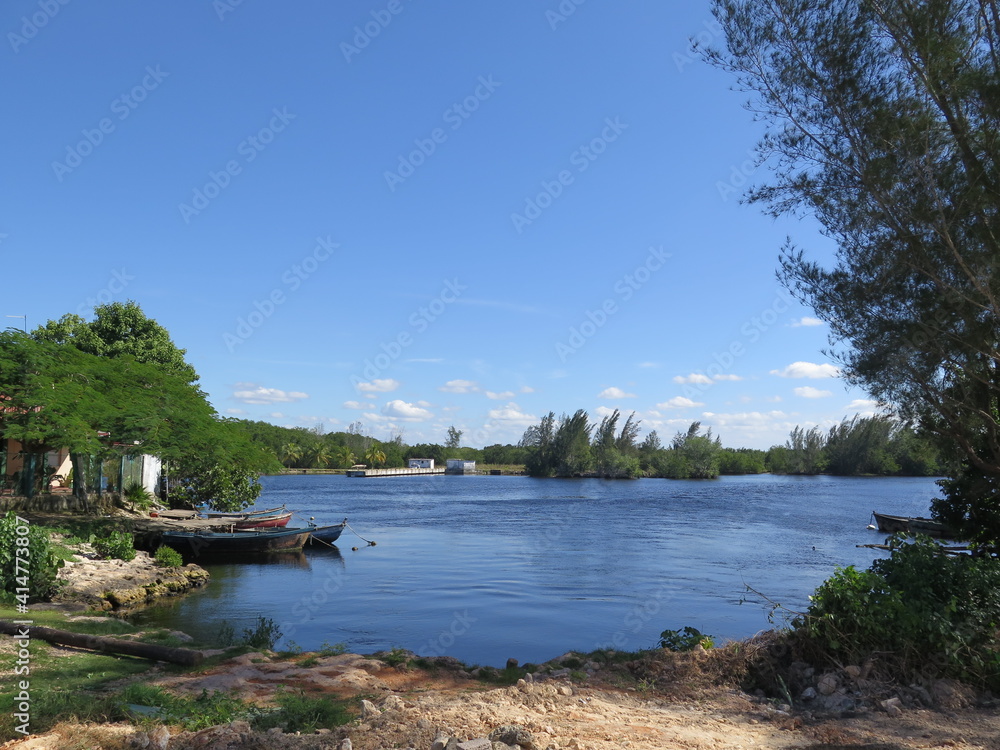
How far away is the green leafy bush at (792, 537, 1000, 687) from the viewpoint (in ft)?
26.6

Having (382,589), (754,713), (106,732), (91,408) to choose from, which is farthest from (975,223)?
(91,408)

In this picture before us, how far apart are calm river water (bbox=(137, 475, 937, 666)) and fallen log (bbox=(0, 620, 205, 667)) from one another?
16.7ft

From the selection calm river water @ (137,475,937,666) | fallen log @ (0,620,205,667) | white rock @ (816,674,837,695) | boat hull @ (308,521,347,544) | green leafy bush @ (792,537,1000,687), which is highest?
green leafy bush @ (792,537,1000,687)

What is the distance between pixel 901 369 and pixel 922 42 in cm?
450

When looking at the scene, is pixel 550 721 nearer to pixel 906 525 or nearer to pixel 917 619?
pixel 917 619

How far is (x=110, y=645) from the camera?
889 cm

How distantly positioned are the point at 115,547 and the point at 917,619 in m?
19.8

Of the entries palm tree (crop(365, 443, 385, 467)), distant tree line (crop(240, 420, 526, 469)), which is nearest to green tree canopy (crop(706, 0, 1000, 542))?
distant tree line (crop(240, 420, 526, 469))

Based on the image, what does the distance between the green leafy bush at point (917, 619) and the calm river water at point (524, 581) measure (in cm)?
637

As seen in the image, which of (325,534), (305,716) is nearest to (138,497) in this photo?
(325,534)

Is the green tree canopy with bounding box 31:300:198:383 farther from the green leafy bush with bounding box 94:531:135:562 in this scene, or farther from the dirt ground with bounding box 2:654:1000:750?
the dirt ground with bounding box 2:654:1000:750

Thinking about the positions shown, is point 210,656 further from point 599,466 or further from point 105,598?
point 599,466

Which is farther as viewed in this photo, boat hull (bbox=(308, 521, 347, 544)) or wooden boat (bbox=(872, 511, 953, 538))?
wooden boat (bbox=(872, 511, 953, 538))

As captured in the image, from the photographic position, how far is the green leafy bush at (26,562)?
490 inches
